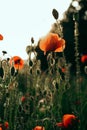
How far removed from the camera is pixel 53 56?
3.37m

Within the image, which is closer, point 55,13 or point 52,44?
point 55,13

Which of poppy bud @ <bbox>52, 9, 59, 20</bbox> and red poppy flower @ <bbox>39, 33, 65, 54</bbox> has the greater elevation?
poppy bud @ <bbox>52, 9, 59, 20</bbox>

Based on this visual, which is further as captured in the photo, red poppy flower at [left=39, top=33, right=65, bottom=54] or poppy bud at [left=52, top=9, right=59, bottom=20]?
red poppy flower at [left=39, top=33, right=65, bottom=54]

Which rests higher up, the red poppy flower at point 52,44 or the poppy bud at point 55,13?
the poppy bud at point 55,13

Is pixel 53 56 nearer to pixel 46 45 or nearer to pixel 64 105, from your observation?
pixel 46 45

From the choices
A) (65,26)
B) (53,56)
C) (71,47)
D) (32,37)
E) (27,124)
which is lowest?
(27,124)

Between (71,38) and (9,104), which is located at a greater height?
(71,38)

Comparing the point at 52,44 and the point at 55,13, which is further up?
the point at 55,13

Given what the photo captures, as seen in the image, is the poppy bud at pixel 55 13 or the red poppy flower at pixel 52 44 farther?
the red poppy flower at pixel 52 44

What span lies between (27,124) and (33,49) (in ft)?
2.90

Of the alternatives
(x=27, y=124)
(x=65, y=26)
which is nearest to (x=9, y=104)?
(x=27, y=124)

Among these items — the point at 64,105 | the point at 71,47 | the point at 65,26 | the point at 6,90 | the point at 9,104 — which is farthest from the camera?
the point at 65,26

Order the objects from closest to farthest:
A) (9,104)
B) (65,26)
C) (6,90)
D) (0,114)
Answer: (9,104)
(6,90)
(0,114)
(65,26)

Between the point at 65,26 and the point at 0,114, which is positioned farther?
the point at 65,26
